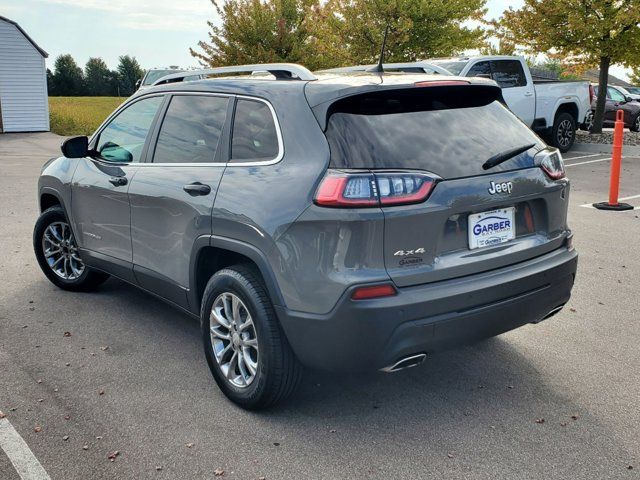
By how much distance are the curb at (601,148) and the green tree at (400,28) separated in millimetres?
7027

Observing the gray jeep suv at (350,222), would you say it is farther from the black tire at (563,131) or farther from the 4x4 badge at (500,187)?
the black tire at (563,131)

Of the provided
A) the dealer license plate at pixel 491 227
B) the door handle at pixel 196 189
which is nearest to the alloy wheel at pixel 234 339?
the door handle at pixel 196 189

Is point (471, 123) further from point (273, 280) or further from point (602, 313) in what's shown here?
point (602, 313)

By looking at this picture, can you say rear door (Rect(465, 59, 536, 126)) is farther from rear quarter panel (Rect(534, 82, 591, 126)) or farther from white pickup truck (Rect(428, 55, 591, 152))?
rear quarter panel (Rect(534, 82, 591, 126))

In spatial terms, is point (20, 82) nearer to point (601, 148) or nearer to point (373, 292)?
point (601, 148)

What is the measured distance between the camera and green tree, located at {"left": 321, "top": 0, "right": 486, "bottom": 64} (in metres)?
23.0

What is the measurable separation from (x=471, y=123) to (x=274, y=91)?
104cm

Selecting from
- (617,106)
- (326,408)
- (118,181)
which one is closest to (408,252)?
(326,408)

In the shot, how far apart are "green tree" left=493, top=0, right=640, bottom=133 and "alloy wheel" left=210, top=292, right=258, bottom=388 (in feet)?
57.1

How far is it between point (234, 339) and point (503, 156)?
1.70 metres

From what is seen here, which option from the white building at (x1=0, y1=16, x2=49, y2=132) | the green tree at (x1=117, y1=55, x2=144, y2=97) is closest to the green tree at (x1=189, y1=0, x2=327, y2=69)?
the white building at (x1=0, y1=16, x2=49, y2=132)

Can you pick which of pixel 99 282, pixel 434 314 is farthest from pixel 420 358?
pixel 99 282

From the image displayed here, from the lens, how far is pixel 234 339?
12.7ft

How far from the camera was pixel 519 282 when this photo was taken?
361 cm
